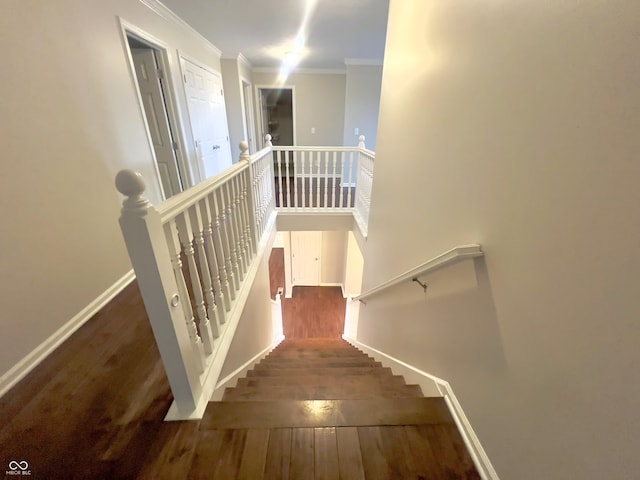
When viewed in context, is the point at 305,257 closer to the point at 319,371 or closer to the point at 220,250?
the point at 319,371

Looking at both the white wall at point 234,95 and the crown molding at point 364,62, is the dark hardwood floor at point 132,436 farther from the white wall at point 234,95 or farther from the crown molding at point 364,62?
the crown molding at point 364,62

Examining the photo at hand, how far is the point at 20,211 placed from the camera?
1293 mm

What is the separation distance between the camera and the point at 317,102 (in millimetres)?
5695

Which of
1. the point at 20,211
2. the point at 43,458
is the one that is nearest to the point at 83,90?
the point at 20,211

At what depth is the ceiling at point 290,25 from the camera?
2662 millimetres

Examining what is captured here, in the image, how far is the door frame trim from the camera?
2.14 metres

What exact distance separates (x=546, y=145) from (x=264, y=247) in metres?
2.39

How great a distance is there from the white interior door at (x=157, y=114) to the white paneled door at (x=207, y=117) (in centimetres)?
39

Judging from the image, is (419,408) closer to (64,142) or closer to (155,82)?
(64,142)

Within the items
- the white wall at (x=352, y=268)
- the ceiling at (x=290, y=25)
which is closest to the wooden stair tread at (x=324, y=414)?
the ceiling at (x=290, y=25)

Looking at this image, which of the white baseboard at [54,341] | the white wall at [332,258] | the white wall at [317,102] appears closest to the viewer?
the white baseboard at [54,341]

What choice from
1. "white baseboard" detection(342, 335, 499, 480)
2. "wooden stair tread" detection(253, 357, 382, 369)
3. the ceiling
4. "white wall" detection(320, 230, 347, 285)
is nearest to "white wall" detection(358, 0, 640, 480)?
"white baseboard" detection(342, 335, 499, 480)

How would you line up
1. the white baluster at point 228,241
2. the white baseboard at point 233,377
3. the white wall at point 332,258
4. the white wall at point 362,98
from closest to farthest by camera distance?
→ the white baseboard at point 233,377, the white baluster at point 228,241, the white wall at point 362,98, the white wall at point 332,258

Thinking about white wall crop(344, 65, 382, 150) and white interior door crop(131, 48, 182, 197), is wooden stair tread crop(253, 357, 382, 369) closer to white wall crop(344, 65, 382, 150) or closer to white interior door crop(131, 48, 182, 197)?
white interior door crop(131, 48, 182, 197)
